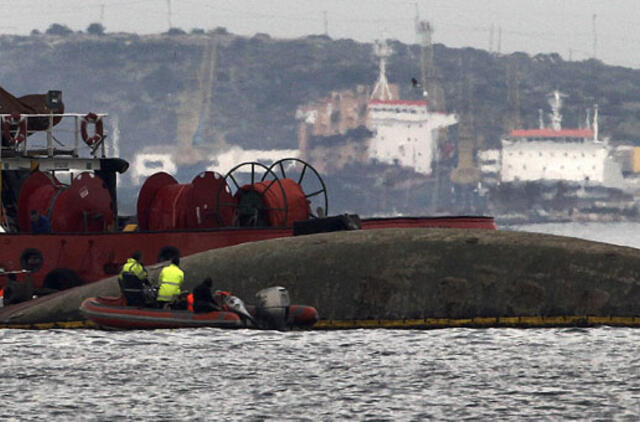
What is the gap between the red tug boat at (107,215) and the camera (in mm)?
34688

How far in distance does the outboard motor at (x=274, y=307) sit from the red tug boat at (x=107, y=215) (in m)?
4.14

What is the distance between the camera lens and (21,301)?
33.8 m

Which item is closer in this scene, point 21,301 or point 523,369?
point 523,369

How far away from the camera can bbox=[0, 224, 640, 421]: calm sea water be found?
21797mm

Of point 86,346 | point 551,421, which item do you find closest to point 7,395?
point 86,346

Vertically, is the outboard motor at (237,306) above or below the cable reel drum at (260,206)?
below

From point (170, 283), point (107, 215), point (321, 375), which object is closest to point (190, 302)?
point (170, 283)

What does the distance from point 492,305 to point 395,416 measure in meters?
8.37

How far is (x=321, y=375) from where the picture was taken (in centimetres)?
2558

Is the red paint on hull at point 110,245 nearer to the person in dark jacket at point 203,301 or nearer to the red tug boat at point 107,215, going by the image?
the red tug boat at point 107,215

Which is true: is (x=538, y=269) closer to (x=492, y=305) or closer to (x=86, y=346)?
(x=492, y=305)

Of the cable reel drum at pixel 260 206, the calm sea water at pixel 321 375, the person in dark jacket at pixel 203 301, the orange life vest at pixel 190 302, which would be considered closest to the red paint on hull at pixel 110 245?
the cable reel drum at pixel 260 206

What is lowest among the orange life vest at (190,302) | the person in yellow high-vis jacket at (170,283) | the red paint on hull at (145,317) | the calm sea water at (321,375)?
the calm sea water at (321,375)

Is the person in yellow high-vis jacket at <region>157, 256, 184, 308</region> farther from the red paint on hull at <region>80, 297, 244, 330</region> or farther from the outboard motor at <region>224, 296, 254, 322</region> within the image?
the outboard motor at <region>224, 296, 254, 322</region>
